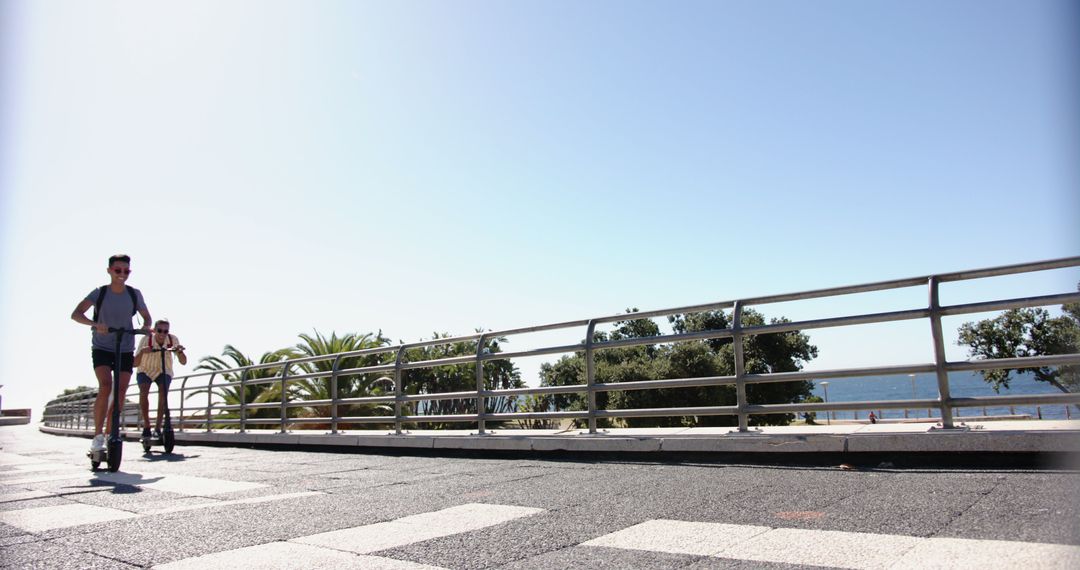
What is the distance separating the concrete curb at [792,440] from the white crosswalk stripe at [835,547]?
82.3 inches

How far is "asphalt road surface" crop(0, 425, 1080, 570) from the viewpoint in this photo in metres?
2.65

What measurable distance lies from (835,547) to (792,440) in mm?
A: 2598

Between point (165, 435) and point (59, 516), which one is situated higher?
point (165, 435)

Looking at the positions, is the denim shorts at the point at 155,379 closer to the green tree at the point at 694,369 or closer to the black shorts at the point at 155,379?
the black shorts at the point at 155,379

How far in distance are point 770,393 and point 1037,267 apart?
42273 mm

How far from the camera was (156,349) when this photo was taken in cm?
947

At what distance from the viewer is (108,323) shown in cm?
675

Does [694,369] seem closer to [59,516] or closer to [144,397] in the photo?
[144,397]

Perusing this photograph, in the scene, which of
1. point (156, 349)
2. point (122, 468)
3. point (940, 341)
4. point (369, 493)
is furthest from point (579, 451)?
point (156, 349)

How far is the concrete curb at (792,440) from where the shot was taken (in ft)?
14.0

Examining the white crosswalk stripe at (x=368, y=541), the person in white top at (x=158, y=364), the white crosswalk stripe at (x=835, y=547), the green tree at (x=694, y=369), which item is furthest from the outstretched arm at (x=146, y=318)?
the green tree at (x=694, y=369)

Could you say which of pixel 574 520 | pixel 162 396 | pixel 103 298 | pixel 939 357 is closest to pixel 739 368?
pixel 939 357

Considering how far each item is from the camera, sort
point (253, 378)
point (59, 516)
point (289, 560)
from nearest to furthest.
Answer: point (289, 560), point (59, 516), point (253, 378)

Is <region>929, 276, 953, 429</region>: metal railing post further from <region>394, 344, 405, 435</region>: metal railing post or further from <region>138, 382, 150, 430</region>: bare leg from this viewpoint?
<region>138, 382, 150, 430</region>: bare leg
